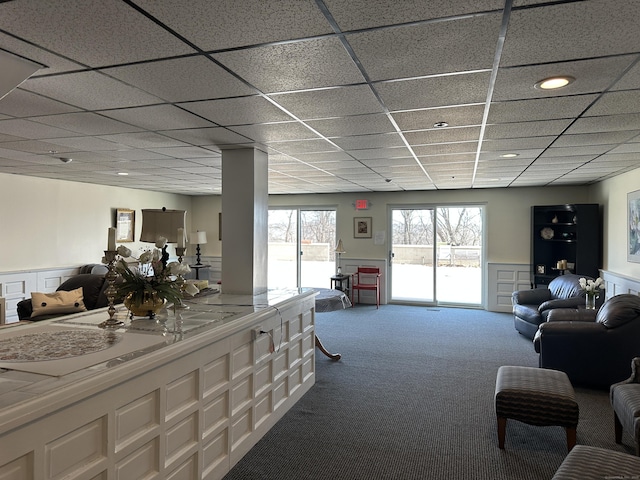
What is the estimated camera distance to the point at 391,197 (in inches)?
327

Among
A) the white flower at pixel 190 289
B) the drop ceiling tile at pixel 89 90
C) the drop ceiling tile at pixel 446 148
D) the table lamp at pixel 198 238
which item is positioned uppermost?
the drop ceiling tile at pixel 446 148

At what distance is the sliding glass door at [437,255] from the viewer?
26.2ft

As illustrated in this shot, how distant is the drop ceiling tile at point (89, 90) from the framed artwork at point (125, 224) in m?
5.37

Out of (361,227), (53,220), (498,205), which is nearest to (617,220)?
(498,205)

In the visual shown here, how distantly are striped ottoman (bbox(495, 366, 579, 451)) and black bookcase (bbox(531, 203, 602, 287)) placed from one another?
4330 mm

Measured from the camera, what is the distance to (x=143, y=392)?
181cm

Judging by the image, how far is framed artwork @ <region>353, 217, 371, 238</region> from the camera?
852 cm

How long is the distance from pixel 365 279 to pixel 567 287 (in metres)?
3.75

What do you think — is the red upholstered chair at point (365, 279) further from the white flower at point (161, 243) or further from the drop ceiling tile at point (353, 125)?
the white flower at point (161, 243)

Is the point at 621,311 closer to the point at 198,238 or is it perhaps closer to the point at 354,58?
the point at 354,58

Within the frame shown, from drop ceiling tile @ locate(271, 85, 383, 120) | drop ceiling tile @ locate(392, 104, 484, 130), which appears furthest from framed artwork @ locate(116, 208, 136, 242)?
drop ceiling tile @ locate(392, 104, 484, 130)

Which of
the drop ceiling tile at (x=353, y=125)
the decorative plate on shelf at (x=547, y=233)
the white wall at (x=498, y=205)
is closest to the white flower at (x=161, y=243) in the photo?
the drop ceiling tile at (x=353, y=125)

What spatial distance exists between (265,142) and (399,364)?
2.76m

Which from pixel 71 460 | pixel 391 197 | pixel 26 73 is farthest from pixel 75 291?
pixel 391 197
